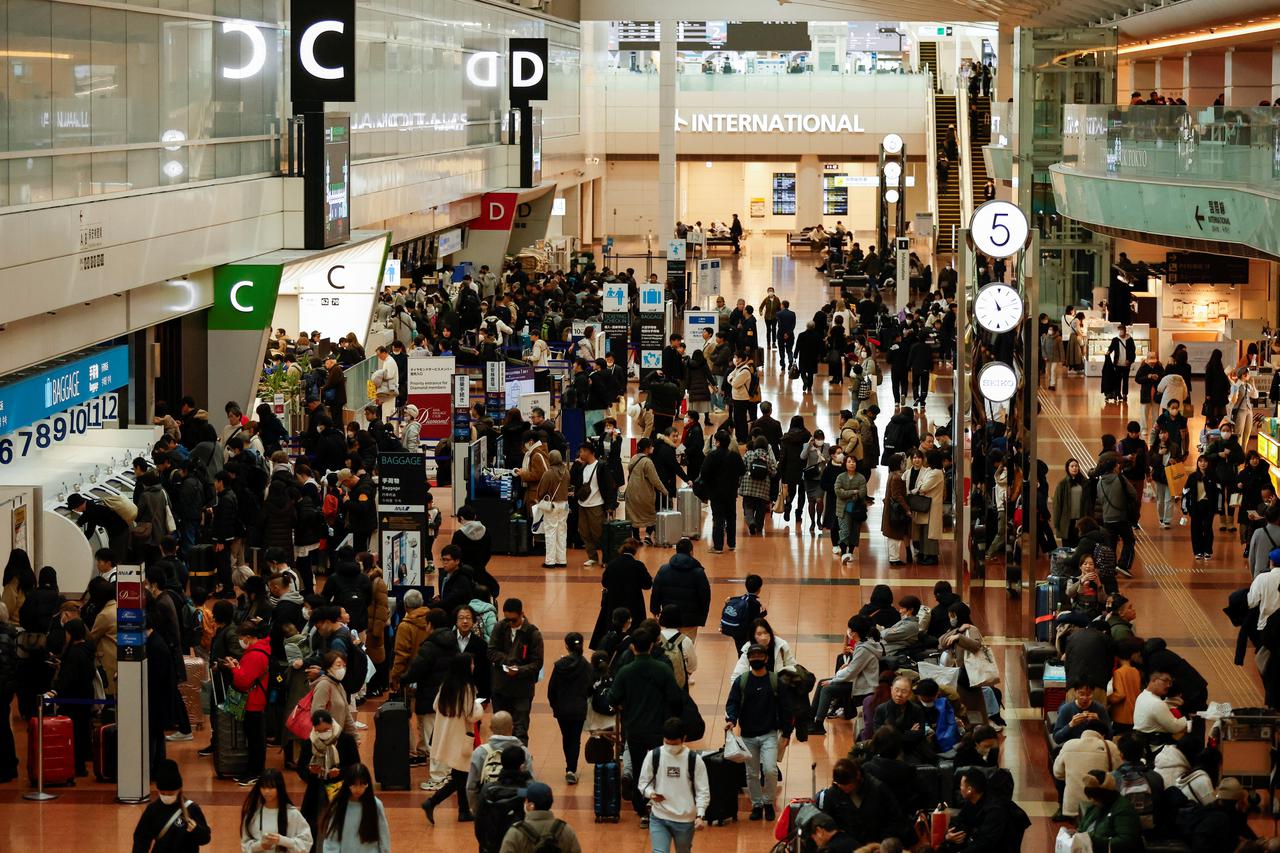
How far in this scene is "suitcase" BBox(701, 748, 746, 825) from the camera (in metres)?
11.3

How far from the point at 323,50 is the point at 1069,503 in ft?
40.9

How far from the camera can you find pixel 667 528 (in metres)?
19.5

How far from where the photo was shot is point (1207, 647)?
1581 cm

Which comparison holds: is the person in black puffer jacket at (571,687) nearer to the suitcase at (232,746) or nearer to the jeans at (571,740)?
the jeans at (571,740)

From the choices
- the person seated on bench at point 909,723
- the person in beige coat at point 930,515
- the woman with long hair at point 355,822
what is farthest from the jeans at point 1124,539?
the woman with long hair at point 355,822

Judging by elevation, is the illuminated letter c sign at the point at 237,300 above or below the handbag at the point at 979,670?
above

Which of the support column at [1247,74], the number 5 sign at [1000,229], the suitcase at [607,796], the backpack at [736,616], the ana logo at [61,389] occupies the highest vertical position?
the support column at [1247,74]

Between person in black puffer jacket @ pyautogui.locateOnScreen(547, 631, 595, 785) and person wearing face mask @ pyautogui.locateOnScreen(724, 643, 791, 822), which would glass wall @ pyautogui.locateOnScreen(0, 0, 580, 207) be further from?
person wearing face mask @ pyautogui.locateOnScreen(724, 643, 791, 822)

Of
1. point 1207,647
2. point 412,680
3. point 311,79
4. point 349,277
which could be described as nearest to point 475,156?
point 349,277

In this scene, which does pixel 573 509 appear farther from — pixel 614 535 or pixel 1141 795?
pixel 1141 795

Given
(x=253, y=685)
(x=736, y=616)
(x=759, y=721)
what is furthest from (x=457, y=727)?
(x=736, y=616)

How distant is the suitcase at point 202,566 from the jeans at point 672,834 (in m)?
7.25

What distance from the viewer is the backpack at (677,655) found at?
38.9 ft

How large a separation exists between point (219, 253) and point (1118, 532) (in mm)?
11621
